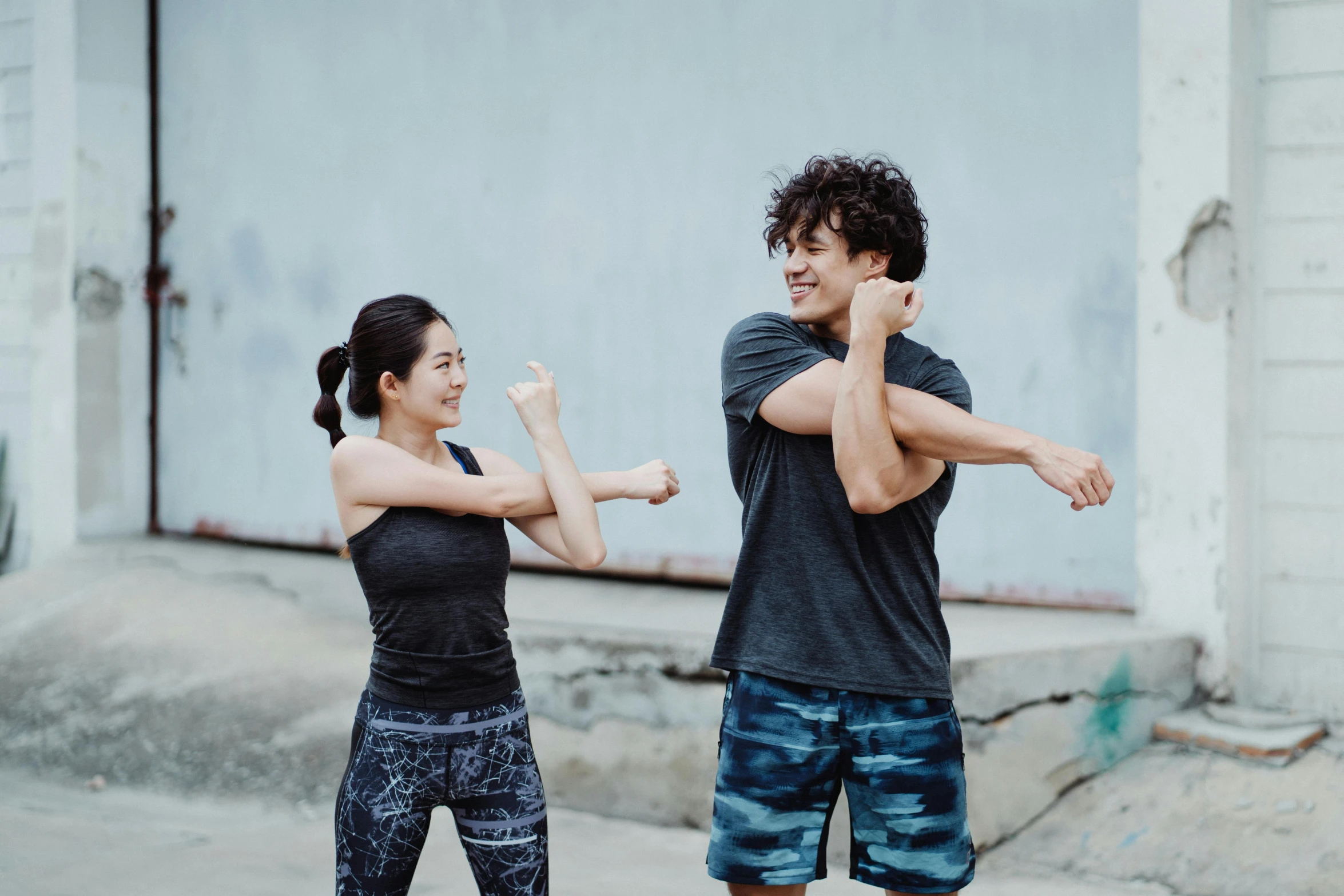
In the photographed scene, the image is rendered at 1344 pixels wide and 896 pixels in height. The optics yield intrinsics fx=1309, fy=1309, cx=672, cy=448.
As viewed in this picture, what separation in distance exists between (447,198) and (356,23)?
94 centimetres

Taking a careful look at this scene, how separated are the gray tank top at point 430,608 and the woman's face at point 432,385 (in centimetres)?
16

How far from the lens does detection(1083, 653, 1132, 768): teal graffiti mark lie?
3625 mm

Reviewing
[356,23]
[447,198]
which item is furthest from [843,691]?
[356,23]

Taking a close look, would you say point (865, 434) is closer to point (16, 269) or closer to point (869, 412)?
point (869, 412)

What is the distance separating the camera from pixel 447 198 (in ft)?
17.7

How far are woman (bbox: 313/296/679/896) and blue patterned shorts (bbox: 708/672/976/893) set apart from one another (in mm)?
336

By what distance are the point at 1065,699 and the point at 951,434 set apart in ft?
6.06

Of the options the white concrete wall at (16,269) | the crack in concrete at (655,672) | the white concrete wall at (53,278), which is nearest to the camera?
the crack in concrete at (655,672)

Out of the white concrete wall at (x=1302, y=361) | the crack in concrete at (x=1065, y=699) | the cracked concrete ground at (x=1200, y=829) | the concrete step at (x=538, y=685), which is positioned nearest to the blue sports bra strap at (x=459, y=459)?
the concrete step at (x=538, y=685)

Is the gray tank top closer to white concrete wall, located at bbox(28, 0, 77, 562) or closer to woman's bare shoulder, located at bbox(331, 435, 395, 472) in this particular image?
woman's bare shoulder, located at bbox(331, 435, 395, 472)

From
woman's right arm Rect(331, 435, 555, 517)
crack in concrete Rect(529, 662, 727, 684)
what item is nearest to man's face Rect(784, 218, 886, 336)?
woman's right arm Rect(331, 435, 555, 517)

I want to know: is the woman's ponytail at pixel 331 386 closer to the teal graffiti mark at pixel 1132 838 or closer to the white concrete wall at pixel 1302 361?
the teal graffiti mark at pixel 1132 838

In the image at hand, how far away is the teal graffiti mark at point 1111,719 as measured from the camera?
11.9 feet

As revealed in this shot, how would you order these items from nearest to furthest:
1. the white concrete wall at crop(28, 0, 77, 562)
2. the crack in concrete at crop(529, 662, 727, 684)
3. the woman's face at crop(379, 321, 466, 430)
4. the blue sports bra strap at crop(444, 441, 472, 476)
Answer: the woman's face at crop(379, 321, 466, 430), the blue sports bra strap at crop(444, 441, 472, 476), the crack in concrete at crop(529, 662, 727, 684), the white concrete wall at crop(28, 0, 77, 562)
